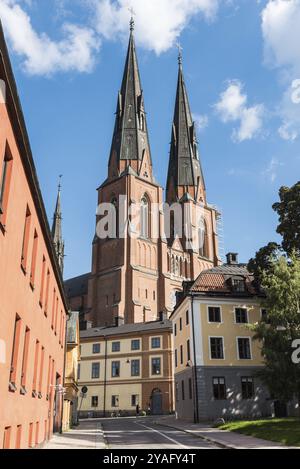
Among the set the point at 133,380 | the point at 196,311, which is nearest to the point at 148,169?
the point at 133,380

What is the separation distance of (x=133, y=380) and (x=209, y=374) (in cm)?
2451

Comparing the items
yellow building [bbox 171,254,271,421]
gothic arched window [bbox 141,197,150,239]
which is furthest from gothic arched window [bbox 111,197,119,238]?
yellow building [bbox 171,254,271,421]

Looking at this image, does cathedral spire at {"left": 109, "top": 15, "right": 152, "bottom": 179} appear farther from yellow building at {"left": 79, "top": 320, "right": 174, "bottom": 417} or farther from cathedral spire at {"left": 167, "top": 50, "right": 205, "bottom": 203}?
yellow building at {"left": 79, "top": 320, "right": 174, "bottom": 417}

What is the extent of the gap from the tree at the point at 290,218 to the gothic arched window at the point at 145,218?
4352 cm

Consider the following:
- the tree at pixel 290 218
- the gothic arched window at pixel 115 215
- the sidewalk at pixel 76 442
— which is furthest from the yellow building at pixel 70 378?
the gothic arched window at pixel 115 215

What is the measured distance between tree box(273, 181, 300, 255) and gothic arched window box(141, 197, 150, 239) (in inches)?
1713

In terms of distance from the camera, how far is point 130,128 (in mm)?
86125

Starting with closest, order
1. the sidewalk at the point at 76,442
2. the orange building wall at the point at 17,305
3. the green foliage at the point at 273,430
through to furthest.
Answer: the orange building wall at the point at 17,305, the sidewalk at the point at 76,442, the green foliage at the point at 273,430

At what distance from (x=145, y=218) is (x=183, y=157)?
23.5m

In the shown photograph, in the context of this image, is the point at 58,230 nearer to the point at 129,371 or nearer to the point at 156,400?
the point at 129,371

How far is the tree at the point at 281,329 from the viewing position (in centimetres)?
2541

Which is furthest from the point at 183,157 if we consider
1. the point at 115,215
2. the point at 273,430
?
the point at 273,430

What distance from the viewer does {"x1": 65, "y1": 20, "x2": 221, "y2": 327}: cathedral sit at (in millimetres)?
69750

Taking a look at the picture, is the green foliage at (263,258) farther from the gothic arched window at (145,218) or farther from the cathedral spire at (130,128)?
the cathedral spire at (130,128)
